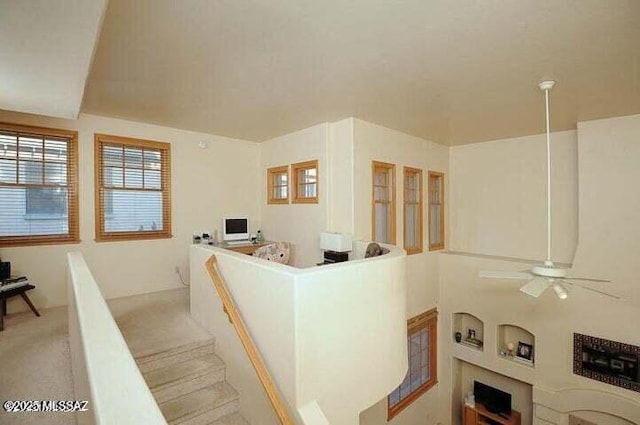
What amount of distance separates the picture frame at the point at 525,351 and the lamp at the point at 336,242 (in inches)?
160

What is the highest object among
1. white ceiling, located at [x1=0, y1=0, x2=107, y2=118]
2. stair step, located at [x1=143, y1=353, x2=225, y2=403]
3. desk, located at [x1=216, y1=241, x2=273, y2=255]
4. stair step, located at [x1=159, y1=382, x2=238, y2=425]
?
white ceiling, located at [x1=0, y1=0, x2=107, y2=118]

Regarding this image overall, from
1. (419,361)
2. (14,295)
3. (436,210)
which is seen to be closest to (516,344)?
(419,361)

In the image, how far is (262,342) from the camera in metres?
2.66

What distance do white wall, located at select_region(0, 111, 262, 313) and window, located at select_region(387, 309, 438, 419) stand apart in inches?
152

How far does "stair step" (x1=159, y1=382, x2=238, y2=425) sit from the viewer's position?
2.76 metres

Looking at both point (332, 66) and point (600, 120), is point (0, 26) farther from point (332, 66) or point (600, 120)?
point (600, 120)

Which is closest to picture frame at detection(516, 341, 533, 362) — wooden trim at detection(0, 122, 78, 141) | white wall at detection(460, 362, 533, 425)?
white wall at detection(460, 362, 533, 425)

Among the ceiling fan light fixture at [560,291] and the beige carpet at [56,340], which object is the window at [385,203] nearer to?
the ceiling fan light fixture at [560,291]

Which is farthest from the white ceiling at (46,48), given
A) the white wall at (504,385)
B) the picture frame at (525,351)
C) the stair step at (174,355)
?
the white wall at (504,385)

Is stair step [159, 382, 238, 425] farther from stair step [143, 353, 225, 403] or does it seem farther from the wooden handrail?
the wooden handrail

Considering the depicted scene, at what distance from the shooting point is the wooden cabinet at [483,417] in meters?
5.80

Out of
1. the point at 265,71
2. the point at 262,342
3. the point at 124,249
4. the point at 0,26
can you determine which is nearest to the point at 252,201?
the point at 124,249

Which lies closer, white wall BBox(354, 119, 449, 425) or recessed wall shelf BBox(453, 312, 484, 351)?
white wall BBox(354, 119, 449, 425)

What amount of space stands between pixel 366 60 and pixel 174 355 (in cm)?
355
